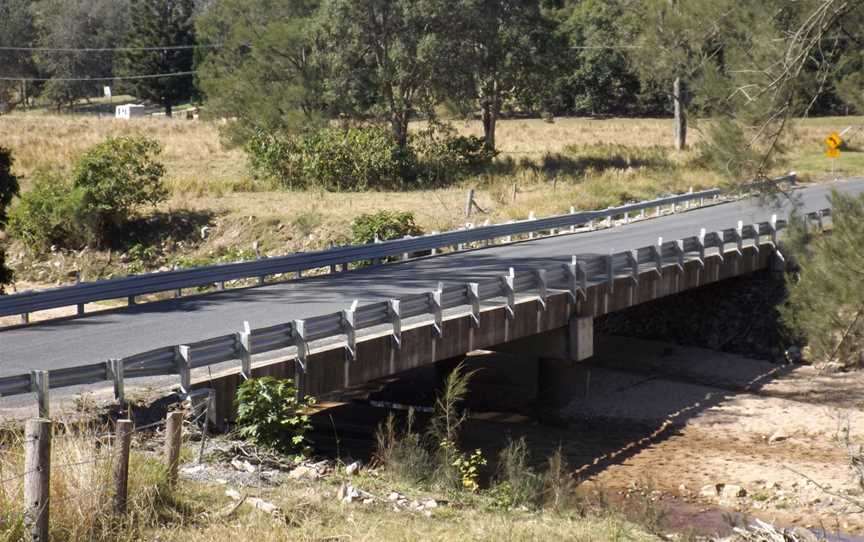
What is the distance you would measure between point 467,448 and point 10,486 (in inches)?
490

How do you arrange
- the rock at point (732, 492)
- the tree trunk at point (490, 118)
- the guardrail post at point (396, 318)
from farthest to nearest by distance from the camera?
1. the tree trunk at point (490, 118)
2. the rock at point (732, 492)
3. the guardrail post at point (396, 318)

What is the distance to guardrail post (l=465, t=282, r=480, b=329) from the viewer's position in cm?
1828

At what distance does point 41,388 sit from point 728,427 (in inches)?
589

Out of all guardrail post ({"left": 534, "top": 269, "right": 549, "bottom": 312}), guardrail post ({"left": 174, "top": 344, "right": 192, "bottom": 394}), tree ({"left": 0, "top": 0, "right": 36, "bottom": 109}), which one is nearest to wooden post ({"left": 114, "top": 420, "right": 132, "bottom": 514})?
guardrail post ({"left": 174, "top": 344, "right": 192, "bottom": 394})

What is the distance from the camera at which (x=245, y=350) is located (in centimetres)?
1377

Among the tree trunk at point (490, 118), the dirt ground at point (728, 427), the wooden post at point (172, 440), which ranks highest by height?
the tree trunk at point (490, 118)

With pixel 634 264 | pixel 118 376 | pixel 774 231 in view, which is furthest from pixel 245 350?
pixel 774 231

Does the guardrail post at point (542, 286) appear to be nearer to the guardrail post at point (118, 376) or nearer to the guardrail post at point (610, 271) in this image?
the guardrail post at point (610, 271)

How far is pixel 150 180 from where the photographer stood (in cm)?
3872

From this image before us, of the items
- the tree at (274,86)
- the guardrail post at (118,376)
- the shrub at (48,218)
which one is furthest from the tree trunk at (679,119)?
the guardrail post at (118,376)

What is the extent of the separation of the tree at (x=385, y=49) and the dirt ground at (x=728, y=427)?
17.8 metres

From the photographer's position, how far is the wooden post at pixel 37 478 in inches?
299

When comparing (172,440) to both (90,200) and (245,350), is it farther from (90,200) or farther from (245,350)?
(90,200)

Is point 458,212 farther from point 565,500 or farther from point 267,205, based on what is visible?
point 565,500
